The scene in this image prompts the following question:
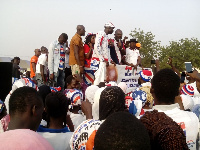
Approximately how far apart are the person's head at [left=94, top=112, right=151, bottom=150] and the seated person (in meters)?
1.25

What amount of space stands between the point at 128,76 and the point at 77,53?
1.49m

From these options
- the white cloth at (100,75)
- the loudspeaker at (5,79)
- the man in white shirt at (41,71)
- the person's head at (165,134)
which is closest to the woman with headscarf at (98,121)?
the person's head at (165,134)

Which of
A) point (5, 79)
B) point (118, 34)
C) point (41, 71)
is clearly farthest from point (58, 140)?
point (41, 71)

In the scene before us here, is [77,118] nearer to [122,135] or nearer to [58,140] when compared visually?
[58,140]

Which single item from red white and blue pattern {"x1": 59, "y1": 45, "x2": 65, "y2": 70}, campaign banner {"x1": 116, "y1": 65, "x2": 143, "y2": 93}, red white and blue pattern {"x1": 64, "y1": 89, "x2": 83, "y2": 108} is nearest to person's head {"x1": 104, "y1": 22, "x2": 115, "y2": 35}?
campaign banner {"x1": 116, "y1": 65, "x2": 143, "y2": 93}

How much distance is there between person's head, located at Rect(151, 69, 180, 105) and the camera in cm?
289

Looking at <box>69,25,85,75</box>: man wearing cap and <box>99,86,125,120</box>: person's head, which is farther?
<box>69,25,85,75</box>: man wearing cap

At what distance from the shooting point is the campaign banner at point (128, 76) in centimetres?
775

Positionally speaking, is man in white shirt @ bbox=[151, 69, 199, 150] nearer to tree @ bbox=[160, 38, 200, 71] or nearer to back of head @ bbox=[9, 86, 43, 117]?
back of head @ bbox=[9, 86, 43, 117]

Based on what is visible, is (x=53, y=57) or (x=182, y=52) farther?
(x=182, y=52)

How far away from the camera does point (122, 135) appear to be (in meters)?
1.61

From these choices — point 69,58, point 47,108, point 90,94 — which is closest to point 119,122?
point 47,108

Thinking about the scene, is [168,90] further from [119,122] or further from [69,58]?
[69,58]

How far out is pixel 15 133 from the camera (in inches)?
68.5
